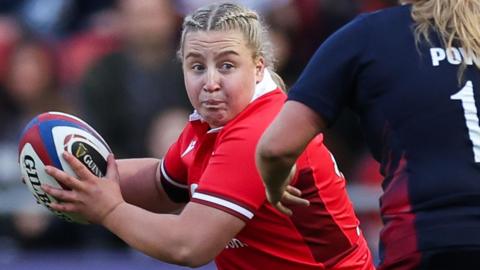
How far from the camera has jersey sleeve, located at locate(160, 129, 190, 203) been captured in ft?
15.5

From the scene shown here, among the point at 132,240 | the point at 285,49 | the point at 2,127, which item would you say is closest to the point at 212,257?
the point at 132,240

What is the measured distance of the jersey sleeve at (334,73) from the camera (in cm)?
351

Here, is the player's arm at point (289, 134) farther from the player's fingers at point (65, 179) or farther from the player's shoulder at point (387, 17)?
the player's fingers at point (65, 179)

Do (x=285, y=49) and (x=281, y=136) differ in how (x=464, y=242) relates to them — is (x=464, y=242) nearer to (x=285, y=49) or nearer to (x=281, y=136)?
(x=281, y=136)

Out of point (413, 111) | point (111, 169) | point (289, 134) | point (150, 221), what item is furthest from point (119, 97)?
point (413, 111)

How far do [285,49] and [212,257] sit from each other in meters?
3.99

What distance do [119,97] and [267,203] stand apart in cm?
358

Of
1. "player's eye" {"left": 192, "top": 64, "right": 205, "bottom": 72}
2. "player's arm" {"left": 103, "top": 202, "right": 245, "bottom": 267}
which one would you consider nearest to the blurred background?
"player's eye" {"left": 192, "top": 64, "right": 205, "bottom": 72}

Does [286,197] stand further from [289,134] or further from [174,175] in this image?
[174,175]

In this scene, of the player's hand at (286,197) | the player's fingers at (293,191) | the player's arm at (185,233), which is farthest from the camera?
the player's arm at (185,233)

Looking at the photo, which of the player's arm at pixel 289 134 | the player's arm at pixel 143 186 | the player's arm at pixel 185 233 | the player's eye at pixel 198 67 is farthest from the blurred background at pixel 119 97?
the player's arm at pixel 289 134

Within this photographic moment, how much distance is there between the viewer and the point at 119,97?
7.67 meters

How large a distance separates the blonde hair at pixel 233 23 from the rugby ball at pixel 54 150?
18.8 inches

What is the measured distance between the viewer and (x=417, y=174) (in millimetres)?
3502
